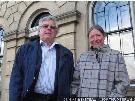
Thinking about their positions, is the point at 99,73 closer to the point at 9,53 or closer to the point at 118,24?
the point at 118,24

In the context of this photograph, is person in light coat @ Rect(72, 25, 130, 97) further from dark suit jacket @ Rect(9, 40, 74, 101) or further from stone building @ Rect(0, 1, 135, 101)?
stone building @ Rect(0, 1, 135, 101)

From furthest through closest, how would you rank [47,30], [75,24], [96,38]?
1. [75,24]
2. [96,38]
3. [47,30]

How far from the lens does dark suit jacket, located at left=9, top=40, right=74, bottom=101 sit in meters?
2.84

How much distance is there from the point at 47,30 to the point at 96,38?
0.61 meters

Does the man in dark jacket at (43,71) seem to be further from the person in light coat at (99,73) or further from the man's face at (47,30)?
the person in light coat at (99,73)

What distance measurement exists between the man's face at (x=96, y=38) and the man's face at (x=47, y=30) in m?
0.48

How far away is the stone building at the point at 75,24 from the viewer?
6.59 metres

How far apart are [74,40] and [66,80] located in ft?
14.1

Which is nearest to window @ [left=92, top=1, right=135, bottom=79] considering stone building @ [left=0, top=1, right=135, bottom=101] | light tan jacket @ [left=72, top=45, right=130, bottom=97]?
stone building @ [left=0, top=1, right=135, bottom=101]

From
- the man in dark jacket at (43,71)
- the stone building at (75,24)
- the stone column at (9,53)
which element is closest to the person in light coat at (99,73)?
the man in dark jacket at (43,71)

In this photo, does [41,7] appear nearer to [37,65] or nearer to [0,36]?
[0,36]

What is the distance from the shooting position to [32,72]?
9.32 ft

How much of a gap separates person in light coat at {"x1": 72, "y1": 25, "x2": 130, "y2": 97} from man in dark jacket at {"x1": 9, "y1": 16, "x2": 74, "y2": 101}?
158 millimetres

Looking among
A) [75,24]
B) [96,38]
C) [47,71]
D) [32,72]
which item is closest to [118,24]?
[75,24]
